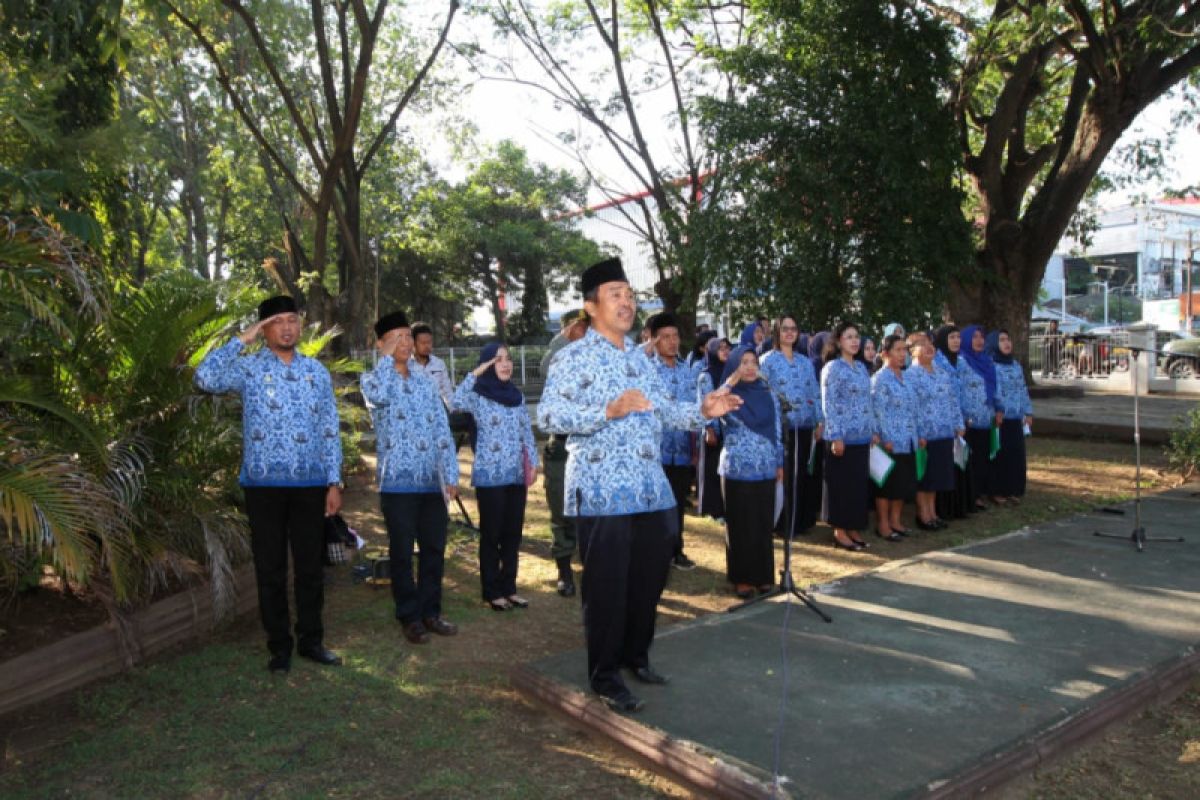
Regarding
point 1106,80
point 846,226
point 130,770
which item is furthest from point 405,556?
point 1106,80

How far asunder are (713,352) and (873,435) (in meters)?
1.54

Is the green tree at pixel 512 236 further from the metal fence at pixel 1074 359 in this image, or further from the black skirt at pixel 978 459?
the black skirt at pixel 978 459

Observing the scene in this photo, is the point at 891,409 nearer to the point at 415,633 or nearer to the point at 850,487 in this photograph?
the point at 850,487

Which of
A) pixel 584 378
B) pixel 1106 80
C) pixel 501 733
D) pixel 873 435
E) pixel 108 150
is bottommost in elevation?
pixel 501 733

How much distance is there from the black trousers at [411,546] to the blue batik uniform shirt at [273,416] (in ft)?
1.86

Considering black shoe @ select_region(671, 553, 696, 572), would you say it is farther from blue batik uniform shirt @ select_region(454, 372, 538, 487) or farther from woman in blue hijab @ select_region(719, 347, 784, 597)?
blue batik uniform shirt @ select_region(454, 372, 538, 487)

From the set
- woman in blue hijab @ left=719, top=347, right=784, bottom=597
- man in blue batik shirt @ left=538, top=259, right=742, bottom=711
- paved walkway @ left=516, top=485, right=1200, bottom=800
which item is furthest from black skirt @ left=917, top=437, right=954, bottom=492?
man in blue batik shirt @ left=538, top=259, right=742, bottom=711

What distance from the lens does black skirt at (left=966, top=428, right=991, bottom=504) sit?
9117 mm

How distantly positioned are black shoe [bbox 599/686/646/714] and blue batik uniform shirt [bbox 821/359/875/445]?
159 inches

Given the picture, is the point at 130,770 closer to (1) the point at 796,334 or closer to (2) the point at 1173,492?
(1) the point at 796,334

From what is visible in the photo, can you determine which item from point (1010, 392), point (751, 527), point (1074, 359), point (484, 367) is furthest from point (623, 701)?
point (1074, 359)

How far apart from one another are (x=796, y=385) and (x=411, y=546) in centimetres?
372

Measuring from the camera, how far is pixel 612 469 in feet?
13.1

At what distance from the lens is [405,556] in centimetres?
541
